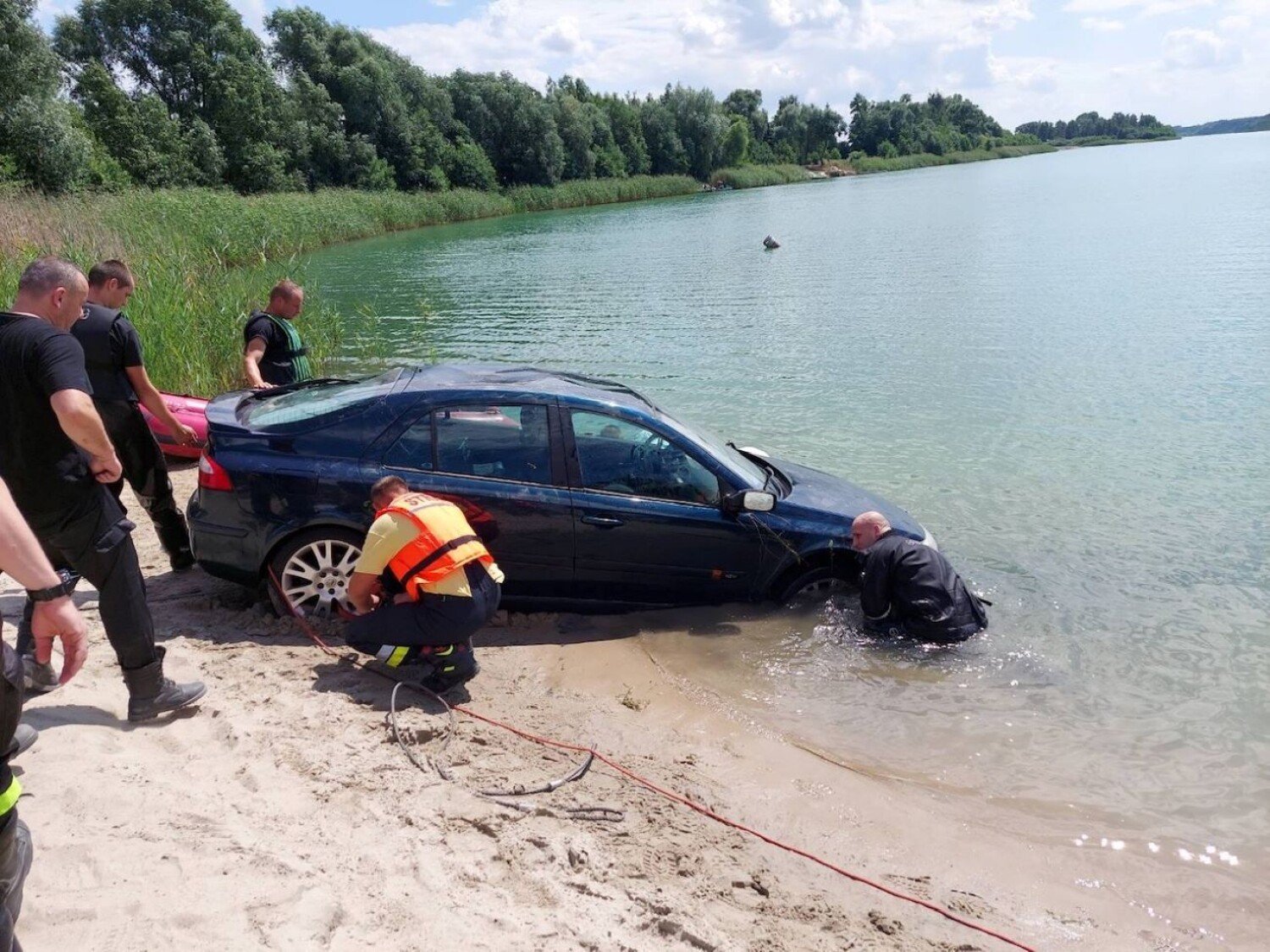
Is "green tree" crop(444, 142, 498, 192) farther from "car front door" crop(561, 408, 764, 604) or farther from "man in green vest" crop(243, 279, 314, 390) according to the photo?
"car front door" crop(561, 408, 764, 604)

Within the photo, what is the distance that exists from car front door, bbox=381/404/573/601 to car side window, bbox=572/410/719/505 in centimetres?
18

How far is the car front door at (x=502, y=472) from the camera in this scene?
237 inches

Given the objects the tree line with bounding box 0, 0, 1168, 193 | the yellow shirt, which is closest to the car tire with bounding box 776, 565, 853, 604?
the yellow shirt

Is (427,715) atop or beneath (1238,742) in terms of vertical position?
atop

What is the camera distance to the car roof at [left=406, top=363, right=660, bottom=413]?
20.4ft

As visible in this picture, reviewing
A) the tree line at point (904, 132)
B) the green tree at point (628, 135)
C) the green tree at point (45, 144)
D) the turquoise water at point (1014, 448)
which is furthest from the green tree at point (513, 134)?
the tree line at point (904, 132)

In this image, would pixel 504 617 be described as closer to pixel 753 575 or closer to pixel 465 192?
pixel 753 575

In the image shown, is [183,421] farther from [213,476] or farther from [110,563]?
[110,563]

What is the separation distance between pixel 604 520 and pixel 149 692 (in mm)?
2770

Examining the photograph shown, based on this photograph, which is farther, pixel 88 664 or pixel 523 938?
pixel 88 664

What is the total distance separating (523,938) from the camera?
10.9ft

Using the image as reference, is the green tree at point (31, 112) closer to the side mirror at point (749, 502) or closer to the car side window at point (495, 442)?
the car side window at point (495, 442)

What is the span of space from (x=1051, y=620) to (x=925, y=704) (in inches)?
67.8

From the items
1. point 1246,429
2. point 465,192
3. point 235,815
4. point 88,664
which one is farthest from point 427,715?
point 465,192
